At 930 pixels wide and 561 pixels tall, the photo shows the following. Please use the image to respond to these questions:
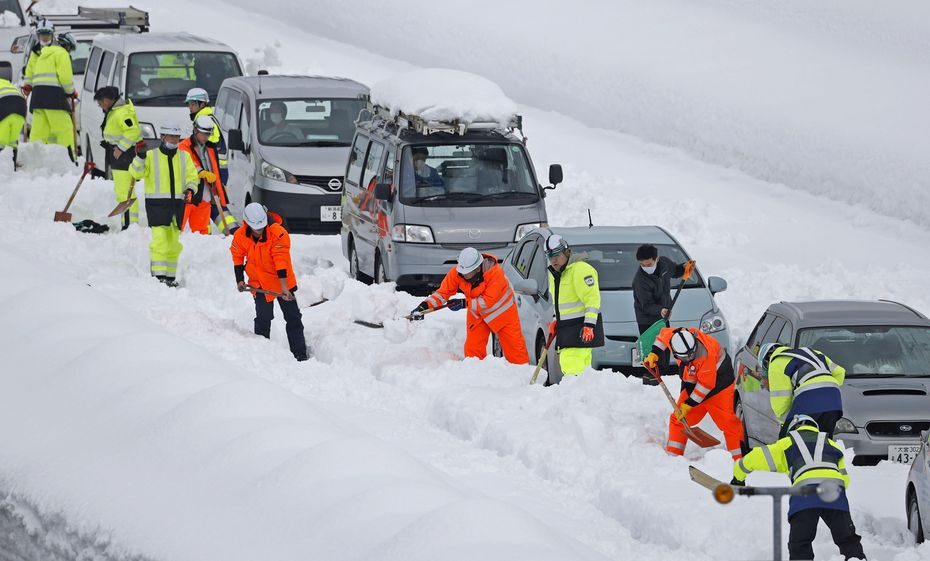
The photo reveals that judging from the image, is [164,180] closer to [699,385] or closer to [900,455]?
[699,385]

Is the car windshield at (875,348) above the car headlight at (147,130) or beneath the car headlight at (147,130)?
above

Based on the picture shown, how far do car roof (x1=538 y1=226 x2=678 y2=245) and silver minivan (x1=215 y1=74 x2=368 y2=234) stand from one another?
14.9 ft

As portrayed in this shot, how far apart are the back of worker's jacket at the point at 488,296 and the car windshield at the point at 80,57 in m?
13.5

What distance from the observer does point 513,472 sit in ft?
35.3

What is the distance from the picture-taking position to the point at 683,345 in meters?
11.1

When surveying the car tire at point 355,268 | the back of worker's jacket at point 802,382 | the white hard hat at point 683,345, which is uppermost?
the back of worker's jacket at point 802,382

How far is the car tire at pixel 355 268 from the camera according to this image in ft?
56.4

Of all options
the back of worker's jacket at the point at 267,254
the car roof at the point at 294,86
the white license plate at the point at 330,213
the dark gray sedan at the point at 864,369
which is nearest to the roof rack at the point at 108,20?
the car roof at the point at 294,86

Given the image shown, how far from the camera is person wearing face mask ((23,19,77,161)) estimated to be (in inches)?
837

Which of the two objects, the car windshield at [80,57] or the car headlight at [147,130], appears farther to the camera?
the car windshield at [80,57]


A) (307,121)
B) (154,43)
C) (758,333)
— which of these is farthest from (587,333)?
(154,43)

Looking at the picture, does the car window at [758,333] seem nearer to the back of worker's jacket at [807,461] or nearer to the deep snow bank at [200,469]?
the back of worker's jacket at [807,461]

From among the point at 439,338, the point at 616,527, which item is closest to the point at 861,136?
the point at 439,338

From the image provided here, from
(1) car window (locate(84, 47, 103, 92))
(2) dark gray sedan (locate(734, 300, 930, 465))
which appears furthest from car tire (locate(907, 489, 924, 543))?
(1) car window (locate(84, 47, 103, 92))
